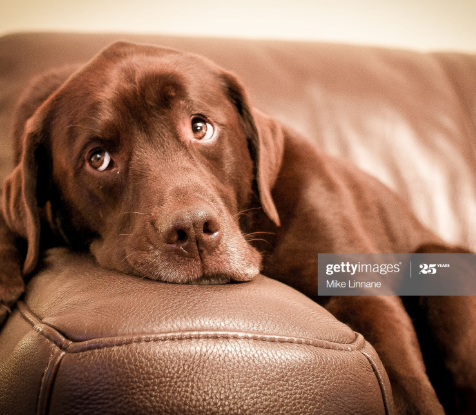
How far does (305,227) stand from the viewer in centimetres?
127


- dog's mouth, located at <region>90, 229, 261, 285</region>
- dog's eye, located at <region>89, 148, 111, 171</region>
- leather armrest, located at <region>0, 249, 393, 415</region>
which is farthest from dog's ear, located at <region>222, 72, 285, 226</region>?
leather armrest, located at <region>0, 249, 393, 415</region>

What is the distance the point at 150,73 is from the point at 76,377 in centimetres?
91

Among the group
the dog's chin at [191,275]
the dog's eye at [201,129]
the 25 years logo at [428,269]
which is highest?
the dog's eye at [201,129]

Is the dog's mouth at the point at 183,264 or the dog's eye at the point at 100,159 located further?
the dog's eye at the point at 100,159

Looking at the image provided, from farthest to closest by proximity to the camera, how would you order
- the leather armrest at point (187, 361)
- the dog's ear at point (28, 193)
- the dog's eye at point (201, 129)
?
the dog's eye at point (201, 129) < the dog's ear at point (28, 193) < the leather armrest at point (187, 361)

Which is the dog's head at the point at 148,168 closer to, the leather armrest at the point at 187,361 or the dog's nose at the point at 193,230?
the dog's nose at the point at 193,230

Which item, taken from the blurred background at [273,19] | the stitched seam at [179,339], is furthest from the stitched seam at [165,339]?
the blurred background at [273,19]

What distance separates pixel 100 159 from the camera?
1.16 metres

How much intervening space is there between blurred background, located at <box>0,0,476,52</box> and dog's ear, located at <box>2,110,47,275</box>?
92 centimetres

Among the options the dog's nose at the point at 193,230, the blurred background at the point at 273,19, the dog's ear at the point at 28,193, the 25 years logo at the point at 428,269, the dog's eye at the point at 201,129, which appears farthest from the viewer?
the blurred background at the point at 273,19

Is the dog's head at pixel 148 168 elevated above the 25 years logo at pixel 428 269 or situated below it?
above

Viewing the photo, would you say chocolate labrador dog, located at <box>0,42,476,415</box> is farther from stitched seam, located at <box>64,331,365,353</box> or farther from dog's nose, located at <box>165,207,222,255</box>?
stitched seam, located at <box>64,331,365,353</box>

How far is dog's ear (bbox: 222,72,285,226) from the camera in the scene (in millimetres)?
1318

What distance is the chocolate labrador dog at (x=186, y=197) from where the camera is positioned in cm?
95
